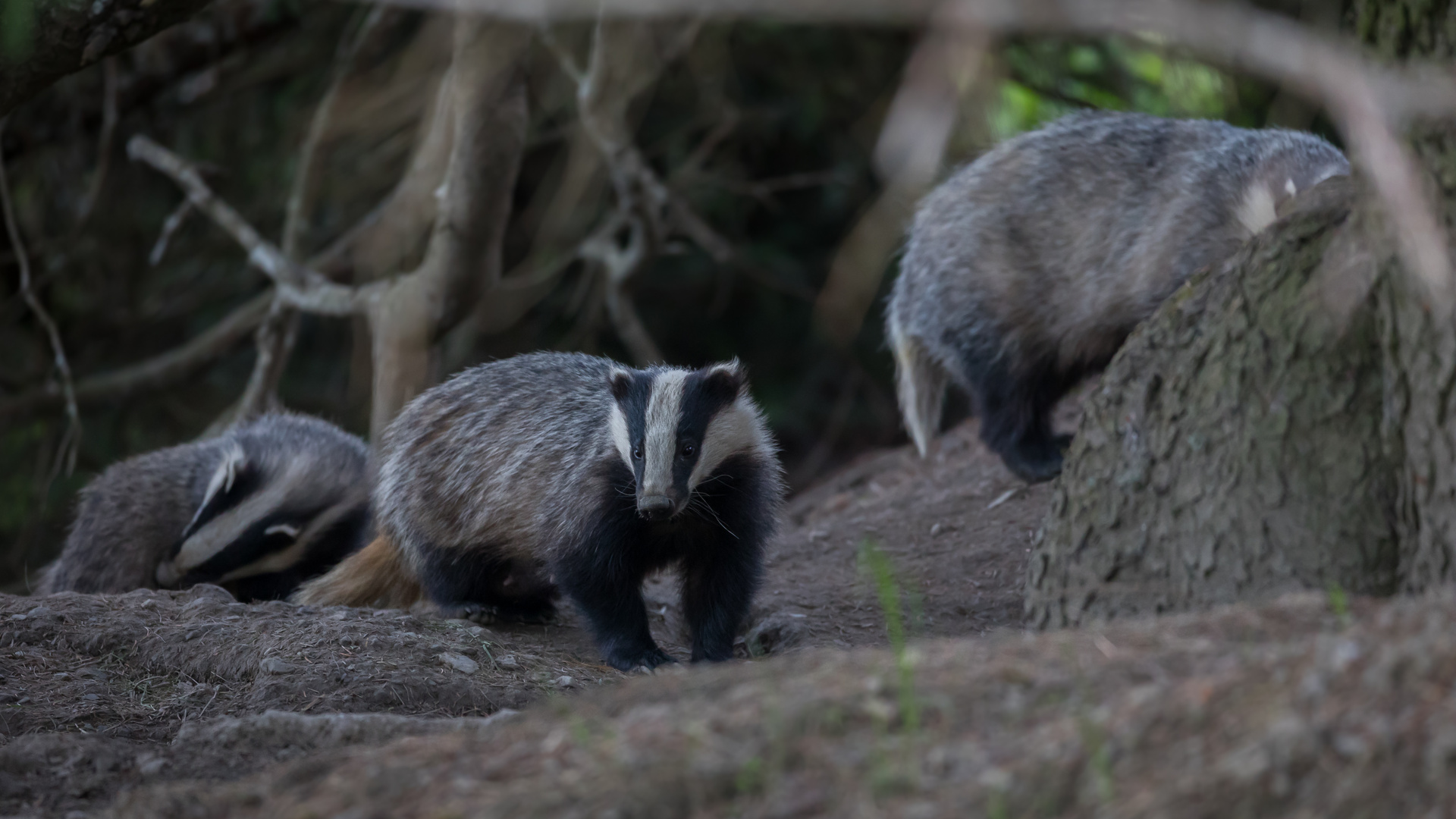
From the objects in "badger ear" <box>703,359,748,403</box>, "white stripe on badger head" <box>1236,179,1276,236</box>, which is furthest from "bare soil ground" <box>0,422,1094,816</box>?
"white stripe on badger head" <box>1236,179,1276,236</box>

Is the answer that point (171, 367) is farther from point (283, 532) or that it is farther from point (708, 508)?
point (708, 508)

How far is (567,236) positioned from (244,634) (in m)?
5.24

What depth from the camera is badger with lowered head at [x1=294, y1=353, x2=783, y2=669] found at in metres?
4.46

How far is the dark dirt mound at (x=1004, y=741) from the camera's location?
1.89 m

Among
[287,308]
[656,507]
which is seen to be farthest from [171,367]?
[656,507]

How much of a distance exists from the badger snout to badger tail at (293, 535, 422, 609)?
1593 millimetres

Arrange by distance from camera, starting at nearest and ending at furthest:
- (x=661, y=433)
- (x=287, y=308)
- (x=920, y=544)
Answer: (x=661, y=433) < (x=920, y=544) < (x=287, y=308)

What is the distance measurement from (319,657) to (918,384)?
337cm

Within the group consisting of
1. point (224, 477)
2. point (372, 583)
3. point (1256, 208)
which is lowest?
point (372, 583)

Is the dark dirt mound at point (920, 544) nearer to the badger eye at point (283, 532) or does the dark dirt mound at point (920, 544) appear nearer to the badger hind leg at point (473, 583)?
the badger hind leg at point (473, 583)

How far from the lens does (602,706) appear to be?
2.48 meters

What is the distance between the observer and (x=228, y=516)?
6.16 metres

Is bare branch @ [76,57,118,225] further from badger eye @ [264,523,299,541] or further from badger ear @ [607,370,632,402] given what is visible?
badger ear @ [607,370,632,402]

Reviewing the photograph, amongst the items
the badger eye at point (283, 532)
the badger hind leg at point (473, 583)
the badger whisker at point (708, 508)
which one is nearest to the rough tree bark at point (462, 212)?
the badger eye at point (283, 532)
